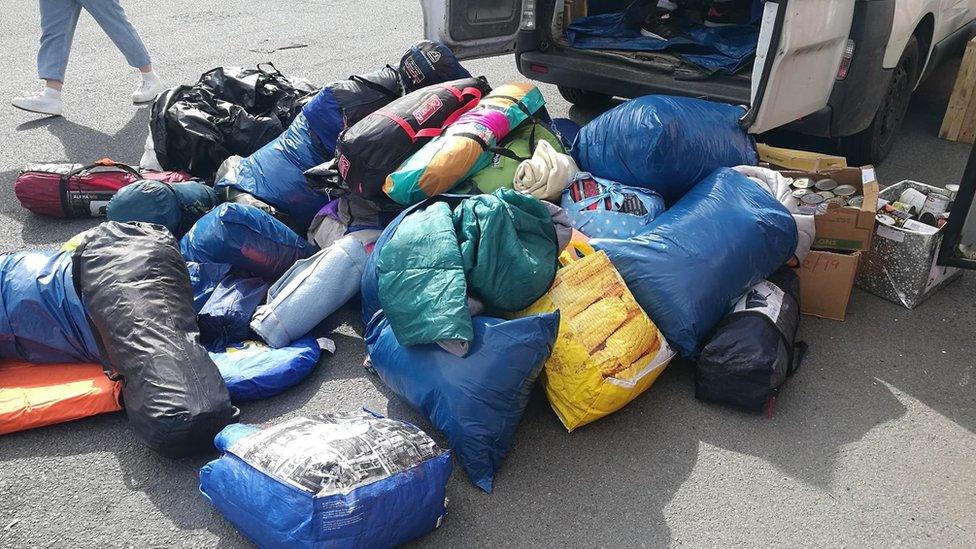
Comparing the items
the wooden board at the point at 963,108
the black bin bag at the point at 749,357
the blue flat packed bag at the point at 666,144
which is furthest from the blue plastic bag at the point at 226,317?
the wooden board at the point at 963,108

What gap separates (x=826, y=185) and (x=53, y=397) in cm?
350

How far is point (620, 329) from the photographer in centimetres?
294

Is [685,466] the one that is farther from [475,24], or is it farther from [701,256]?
[475,24]

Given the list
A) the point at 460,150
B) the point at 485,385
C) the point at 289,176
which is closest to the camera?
the point at 485,385

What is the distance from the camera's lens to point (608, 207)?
3.56 metres

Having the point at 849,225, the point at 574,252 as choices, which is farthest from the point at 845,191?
the point at 574,252

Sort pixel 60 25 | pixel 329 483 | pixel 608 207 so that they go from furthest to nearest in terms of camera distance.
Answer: pixel 60 25 < pixel 608 207 < pixel 329 483

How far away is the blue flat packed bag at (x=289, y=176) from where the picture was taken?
3.95 m

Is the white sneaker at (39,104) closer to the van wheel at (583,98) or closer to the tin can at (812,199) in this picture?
the van wheel at (583,98)

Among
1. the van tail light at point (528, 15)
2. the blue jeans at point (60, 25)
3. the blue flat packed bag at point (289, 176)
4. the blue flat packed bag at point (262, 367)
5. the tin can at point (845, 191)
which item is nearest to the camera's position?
the blue flat packed bag at point (262, 367)

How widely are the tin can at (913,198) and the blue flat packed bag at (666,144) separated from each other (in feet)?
2.54

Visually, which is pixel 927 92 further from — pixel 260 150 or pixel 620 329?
pixel 260 150

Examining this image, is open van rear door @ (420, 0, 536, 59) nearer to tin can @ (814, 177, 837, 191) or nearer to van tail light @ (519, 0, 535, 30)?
van tail light @ (519, 0, 535, 30)

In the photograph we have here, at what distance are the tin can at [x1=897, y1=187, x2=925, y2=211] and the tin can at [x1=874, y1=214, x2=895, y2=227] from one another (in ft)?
0.85
